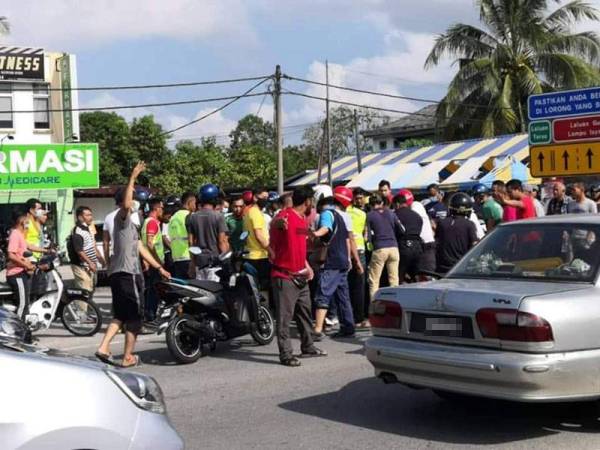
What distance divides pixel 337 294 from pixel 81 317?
3859 mm

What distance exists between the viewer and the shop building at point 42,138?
2834 centimetres

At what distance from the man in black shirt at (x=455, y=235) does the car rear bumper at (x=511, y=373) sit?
15.0 ft

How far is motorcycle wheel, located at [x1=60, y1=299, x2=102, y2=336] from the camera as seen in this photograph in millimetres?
11884

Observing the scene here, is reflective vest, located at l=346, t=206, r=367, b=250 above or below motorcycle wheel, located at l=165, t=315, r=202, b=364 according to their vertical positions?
above

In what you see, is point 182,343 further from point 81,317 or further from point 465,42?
point 465,42

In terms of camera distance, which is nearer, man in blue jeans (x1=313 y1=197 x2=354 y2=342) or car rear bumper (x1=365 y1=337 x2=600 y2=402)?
car rear bumper (x1=365 y1=337 x2=600 y2=402)

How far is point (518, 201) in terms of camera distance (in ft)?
37.4

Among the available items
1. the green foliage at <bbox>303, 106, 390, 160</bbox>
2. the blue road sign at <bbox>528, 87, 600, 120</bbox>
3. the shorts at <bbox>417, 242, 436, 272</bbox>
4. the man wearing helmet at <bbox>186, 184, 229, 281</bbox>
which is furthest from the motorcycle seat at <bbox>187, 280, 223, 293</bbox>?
the green foliage at <bbox>303, 106, 390, 160</bbox>

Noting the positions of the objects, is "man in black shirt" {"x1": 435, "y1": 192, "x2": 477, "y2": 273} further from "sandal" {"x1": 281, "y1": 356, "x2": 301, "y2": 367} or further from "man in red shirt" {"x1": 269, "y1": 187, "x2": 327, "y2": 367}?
"sandal" {"x1": 281, "y1": 356, "x2": 301, "y2": 367}

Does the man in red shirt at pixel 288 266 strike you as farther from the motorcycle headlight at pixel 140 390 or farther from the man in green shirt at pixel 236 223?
the motorcycle headlight at pixel 140 390

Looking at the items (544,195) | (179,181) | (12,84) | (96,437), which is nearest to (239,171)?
(179,181)

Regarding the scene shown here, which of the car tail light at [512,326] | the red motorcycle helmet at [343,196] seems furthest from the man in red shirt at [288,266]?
the car tail light at [512,326]

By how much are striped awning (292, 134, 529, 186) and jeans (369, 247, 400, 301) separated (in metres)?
16.9

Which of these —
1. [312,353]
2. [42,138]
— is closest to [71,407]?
[312,353]
